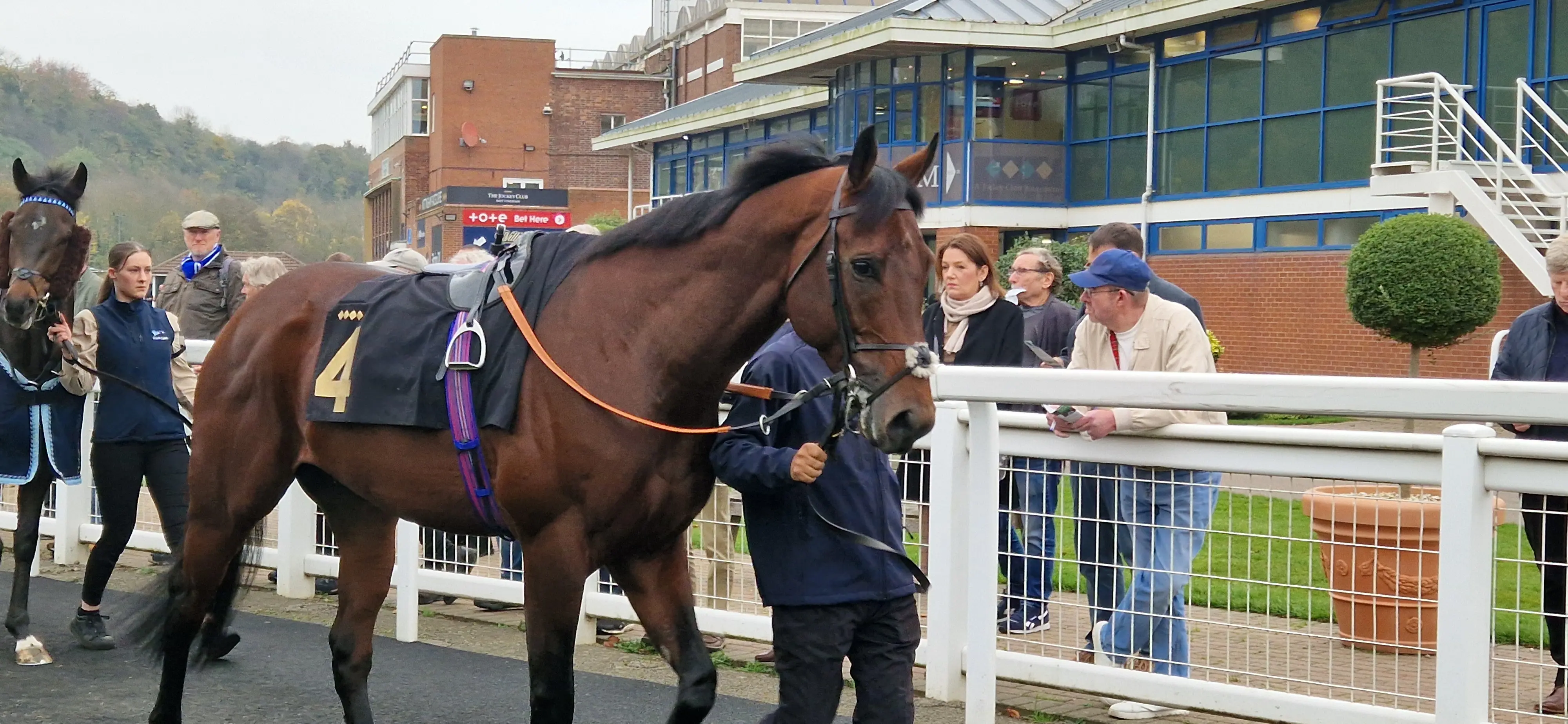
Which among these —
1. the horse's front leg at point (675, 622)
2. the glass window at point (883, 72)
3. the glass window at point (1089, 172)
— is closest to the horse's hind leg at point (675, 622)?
the horse's front leg at point (675, 622)

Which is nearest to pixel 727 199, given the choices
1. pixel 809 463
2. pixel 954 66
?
pixel 809 463

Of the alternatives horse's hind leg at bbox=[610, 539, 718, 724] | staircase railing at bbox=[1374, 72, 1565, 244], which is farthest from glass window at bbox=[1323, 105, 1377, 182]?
horse's hind leg at bbox=[610, 539, 718, 724]

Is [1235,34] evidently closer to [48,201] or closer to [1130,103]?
[1130,103]

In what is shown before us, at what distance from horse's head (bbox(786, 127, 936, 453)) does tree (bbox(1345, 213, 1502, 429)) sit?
14.6m

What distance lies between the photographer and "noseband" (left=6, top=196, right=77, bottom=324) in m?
5.86

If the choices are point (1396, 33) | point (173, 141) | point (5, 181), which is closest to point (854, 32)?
point (1396, 33)

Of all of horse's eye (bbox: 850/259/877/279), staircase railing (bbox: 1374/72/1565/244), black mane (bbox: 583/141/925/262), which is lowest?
horse's eye (bbox: 850/259/877/279)

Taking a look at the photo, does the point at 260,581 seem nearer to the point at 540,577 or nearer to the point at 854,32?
the point at 540,577

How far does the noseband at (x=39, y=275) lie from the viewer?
5.86 meters

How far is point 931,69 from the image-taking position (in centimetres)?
2628

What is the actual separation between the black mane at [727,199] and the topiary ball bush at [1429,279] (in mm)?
14396

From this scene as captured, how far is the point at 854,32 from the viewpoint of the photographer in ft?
85.5

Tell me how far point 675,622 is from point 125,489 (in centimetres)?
391

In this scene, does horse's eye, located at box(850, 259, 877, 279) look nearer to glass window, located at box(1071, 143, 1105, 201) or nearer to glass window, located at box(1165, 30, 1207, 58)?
glass window, located at box(1165, 30, 1207, 58)
